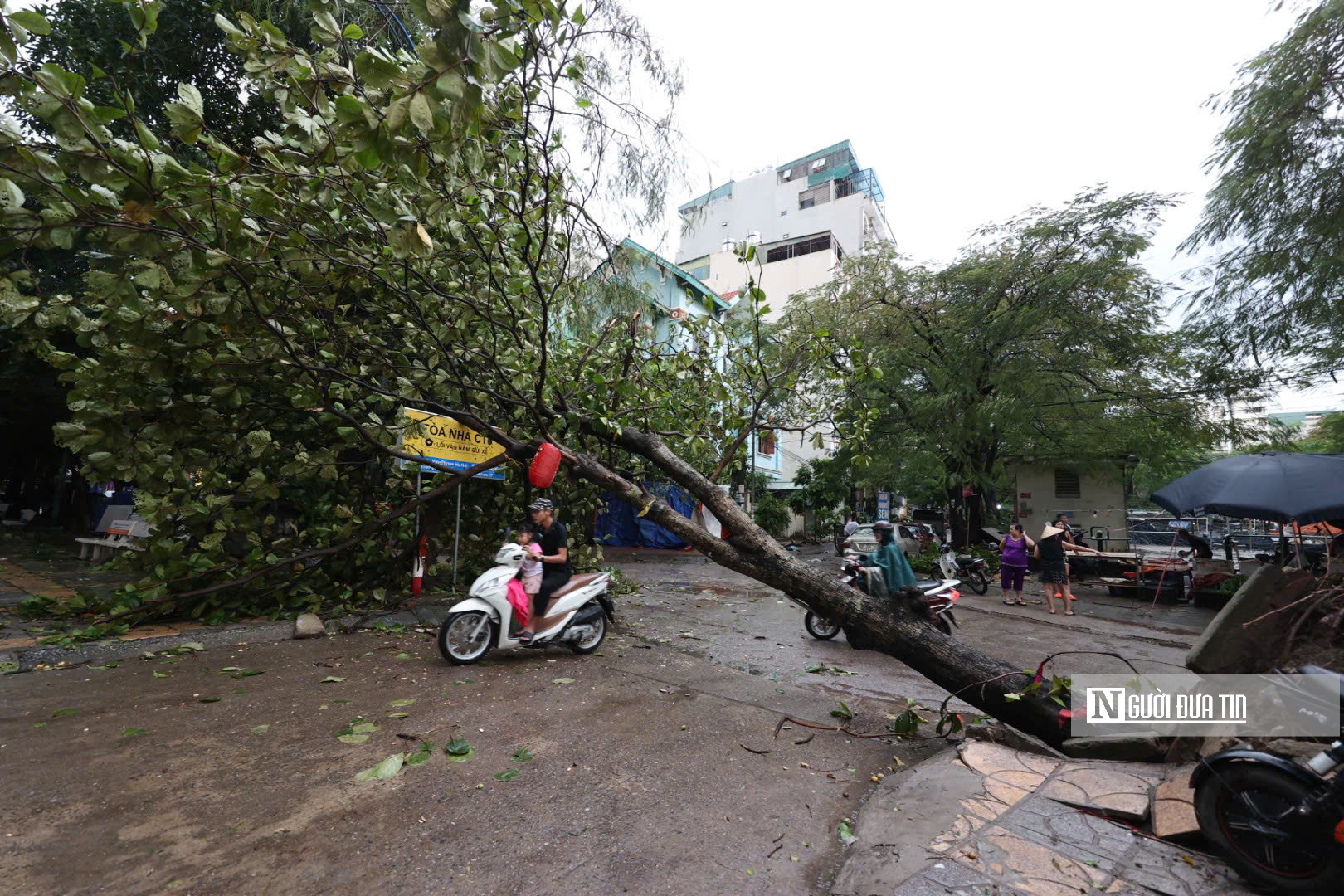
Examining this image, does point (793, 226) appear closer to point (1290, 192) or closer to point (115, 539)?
point (1290, 192)

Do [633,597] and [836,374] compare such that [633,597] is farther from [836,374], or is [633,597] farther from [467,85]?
[467,85]

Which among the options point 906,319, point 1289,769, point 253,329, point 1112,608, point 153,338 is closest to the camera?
point 1289,769

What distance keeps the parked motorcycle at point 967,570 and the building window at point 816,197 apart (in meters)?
30.5

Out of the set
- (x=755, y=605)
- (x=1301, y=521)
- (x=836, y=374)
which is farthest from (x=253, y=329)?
(x=1301, y=521)

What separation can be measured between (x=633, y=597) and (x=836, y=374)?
6.02m

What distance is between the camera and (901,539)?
20.9m

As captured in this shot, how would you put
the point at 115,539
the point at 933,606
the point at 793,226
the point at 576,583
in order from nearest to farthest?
the point at 576,583 < the point at 933,606 < the point at 115,539 < the point at 793,226

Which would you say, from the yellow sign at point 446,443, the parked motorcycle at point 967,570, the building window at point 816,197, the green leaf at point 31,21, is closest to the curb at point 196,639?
the yellow sign at point 446,443

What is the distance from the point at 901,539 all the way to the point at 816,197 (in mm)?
25901

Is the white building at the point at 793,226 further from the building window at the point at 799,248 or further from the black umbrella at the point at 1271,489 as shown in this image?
the black umbrella at the point at 1271,489

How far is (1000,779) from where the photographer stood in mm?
3520

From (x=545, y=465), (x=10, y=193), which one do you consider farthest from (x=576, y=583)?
(x=10, y=193)

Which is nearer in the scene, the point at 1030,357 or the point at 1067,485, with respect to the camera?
the point at 1030,357

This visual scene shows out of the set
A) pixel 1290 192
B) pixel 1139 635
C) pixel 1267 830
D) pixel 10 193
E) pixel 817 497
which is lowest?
pixel 1139 635
